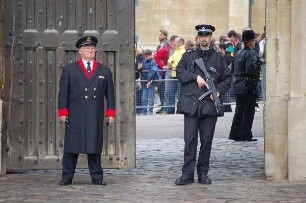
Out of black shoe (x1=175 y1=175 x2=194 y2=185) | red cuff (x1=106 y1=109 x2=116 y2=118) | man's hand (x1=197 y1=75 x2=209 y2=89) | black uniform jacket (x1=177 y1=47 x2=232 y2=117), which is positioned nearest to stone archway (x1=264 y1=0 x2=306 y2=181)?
black uniform jacket (x1=177 y1=47 x2=232 y2=117)

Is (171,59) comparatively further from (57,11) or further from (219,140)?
(57,11)

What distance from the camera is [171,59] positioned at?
89.1ft

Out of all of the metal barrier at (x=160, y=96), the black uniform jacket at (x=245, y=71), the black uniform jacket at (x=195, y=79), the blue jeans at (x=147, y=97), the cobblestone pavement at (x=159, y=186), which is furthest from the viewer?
the blue jeans at (x=147, y=97)

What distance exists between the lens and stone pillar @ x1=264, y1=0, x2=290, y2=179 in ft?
48.1

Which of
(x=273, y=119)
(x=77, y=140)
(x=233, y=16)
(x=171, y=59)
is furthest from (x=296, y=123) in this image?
(x=233, y=16)

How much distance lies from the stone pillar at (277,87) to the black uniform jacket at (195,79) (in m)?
0.53

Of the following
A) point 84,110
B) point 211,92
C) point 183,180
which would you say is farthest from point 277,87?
point 84,110

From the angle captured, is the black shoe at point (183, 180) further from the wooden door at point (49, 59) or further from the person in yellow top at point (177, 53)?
the person in yellow top at point (177, 53)

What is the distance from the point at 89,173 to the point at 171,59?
11.8m

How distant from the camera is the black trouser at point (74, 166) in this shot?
14562mm

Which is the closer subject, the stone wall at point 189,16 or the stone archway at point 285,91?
the stone archway at point 285,91

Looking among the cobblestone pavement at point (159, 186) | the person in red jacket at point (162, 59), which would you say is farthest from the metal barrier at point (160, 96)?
the cobblestone pavement at point (159, 186)

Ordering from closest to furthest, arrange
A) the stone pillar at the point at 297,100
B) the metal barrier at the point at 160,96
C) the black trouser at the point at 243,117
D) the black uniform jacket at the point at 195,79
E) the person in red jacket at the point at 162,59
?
the stone pillar at the point at 297,100 → the black uniform jacket at the point at 195,79 → the black trouser at the point at 243,117 → the metal barrier at the point at 160,96 → the person in red jacket at the point at 162,59

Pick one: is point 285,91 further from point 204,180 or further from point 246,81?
point 246,81
